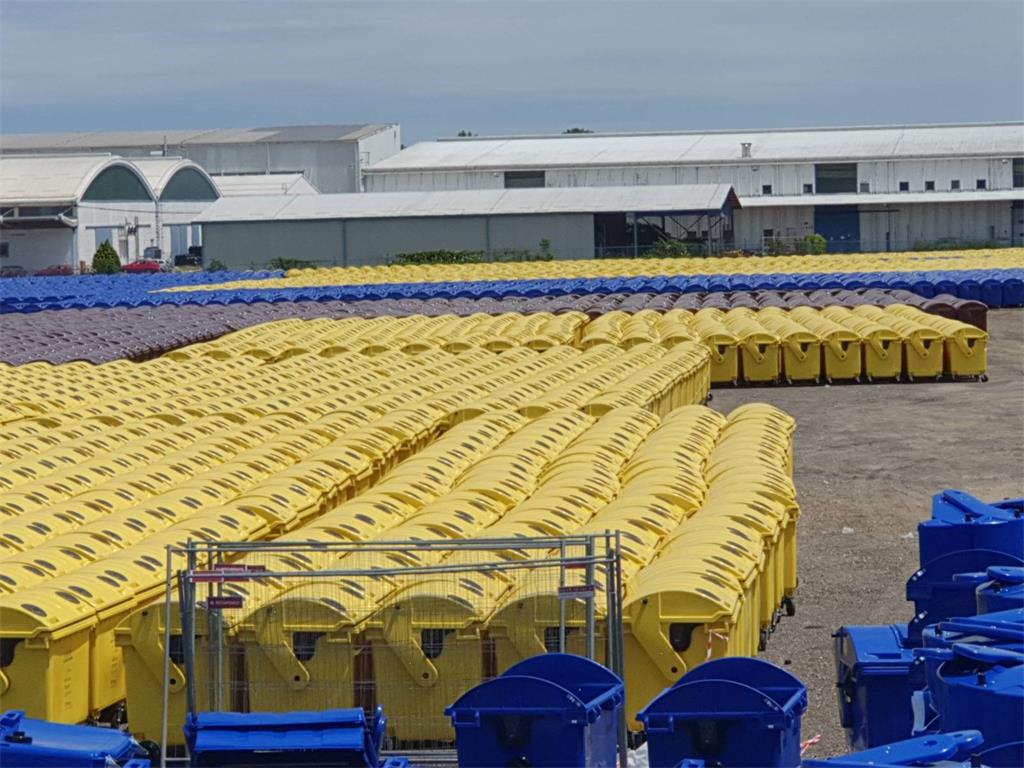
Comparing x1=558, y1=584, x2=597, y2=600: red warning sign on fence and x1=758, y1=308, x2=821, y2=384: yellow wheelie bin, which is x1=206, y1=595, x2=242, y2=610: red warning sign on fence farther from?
x1=758, y1=308, x2=821, y2=384: yellow wheelie bin

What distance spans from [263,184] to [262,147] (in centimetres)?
822

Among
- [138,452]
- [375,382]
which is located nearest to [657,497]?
[138,452]

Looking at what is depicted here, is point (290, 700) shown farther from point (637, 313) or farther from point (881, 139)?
point (881, 139)

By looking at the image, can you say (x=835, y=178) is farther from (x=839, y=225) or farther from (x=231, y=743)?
(x=231, y=743)

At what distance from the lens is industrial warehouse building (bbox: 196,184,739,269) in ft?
227

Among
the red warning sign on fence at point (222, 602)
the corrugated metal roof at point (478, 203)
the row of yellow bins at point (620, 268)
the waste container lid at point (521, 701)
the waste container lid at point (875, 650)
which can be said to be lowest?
the waste container lid at point (875, 650)

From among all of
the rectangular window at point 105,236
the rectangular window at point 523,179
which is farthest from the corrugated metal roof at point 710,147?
the rectangular window at point 105,236

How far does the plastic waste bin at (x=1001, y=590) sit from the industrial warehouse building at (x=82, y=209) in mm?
68906

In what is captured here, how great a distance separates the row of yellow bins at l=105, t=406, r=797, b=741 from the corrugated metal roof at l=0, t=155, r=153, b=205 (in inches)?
2528

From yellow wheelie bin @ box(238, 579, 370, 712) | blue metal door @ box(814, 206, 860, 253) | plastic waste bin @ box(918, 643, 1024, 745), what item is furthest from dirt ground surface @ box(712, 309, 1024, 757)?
blue metal door @ box(814, 206, 860, 253)

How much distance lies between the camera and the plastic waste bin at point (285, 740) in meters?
8.16

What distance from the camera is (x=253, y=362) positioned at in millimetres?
29500

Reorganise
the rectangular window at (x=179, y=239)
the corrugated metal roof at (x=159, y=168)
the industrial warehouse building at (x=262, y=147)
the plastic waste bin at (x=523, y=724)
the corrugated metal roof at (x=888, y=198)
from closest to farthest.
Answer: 1. the plastic waste bin at (x=523, y=724)
2. the corrugated metal roof at (x=888, y=198)
3. the corrugated metal roof at (x=159, y=168)
4. the rectangular window at (x=179, y=239)
5. the industrial warehouse building at (x=262, y=147)

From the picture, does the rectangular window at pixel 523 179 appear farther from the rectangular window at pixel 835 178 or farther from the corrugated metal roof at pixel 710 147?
the rectangular window at pixel 835 178
